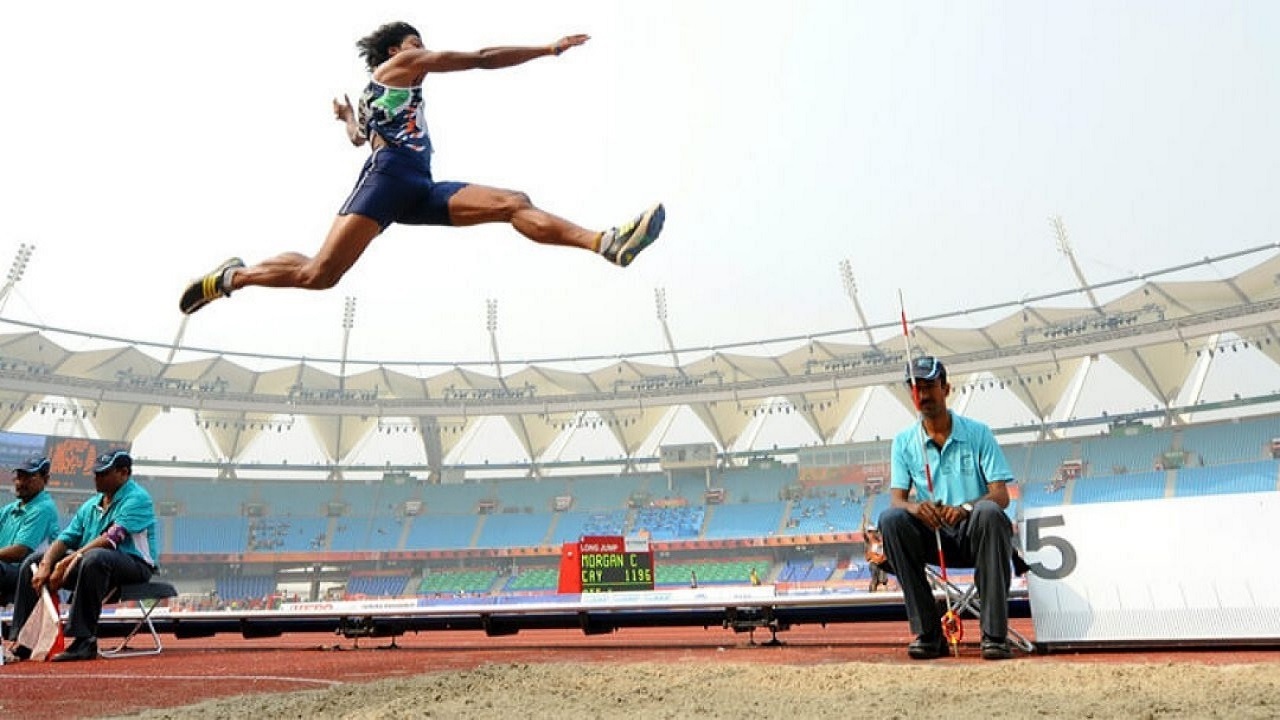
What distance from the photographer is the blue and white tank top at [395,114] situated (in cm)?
398

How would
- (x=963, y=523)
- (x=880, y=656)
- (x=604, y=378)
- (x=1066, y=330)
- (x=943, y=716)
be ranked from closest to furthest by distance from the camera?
(x=943, y=716) < (x=963, y=523) < (x=880, y=656) < (x=1066, y=330) < (x=604, y=378)

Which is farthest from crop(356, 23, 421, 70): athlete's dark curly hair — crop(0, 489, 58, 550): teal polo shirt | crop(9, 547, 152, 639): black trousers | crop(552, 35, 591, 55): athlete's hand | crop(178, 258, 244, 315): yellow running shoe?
crop(0, 489, 58, 550): teal polo shirt

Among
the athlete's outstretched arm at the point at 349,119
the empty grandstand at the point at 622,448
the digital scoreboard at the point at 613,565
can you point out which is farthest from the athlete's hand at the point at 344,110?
the empty grandstand at the point at 622,448

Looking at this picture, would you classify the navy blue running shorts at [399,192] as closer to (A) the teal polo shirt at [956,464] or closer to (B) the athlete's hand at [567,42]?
(B) the athlete's hand at [567,42]

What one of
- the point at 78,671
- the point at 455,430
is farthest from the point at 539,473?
Result: the point at 78,671

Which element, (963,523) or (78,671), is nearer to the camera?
(963,523)

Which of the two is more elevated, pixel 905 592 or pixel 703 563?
pixel 905 592

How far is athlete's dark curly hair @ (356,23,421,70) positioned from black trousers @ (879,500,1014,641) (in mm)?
3046

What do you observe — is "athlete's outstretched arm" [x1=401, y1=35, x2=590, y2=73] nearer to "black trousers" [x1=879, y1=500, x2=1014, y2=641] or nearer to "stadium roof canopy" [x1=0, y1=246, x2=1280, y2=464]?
"black trousers" [x1=879, y1=500, x2=1014, y2=641]

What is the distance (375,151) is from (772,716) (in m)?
2.97

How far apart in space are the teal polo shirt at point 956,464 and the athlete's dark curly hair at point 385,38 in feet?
9.50

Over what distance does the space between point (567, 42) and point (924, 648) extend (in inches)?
113

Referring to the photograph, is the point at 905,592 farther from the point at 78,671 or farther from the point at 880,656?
the point at 78,671

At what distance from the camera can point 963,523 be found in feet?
12.1
